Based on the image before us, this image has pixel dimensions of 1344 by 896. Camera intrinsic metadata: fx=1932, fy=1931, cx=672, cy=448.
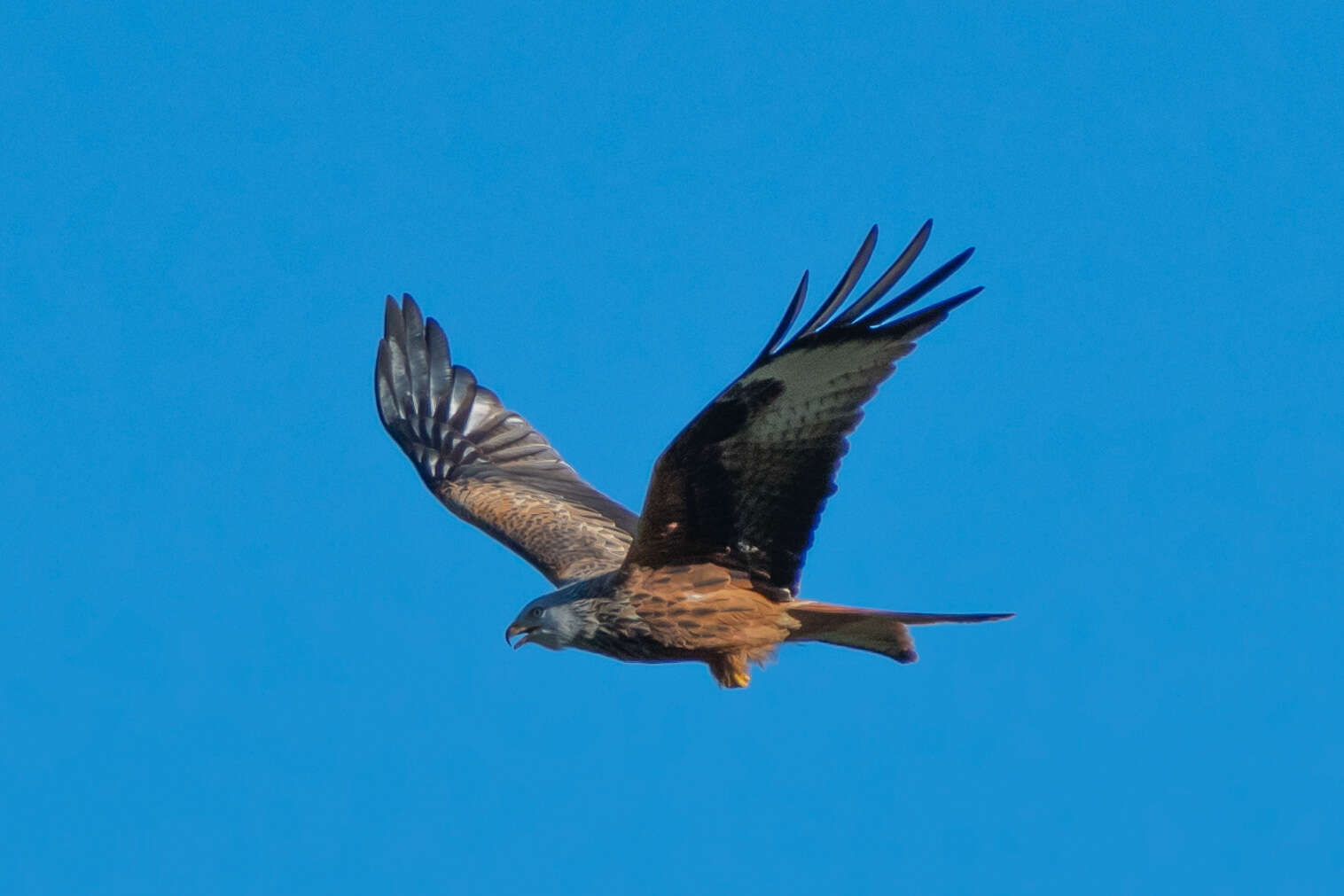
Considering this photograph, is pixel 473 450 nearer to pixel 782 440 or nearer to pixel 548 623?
pixel 548 623

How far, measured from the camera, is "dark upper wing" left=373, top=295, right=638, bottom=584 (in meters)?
9.91

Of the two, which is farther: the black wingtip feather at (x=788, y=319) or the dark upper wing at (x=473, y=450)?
the dark upper wing at (x=473, y=450)

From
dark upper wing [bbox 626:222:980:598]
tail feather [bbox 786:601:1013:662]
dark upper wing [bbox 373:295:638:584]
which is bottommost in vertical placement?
tail feather [bbox 786:601:1013:662]

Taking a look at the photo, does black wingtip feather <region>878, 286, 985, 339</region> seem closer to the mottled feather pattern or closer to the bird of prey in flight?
the bird of prey in flight

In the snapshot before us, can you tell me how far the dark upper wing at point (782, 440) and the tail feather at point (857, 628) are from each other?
0.48ft

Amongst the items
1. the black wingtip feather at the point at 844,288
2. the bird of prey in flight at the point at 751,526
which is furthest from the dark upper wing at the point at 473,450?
the black wingtip feather at the point at 844,288

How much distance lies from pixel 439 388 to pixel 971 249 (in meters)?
5.09

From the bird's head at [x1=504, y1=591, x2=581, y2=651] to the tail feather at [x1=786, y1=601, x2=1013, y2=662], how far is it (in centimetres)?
89

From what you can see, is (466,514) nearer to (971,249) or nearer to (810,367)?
(810,367)

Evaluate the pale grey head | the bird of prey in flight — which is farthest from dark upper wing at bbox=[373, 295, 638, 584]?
the pale grey head

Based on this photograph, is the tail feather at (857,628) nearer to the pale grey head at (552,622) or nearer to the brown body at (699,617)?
the brown body at (699,617)

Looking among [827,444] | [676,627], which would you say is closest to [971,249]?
[827,444]

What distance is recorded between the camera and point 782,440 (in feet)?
23.8

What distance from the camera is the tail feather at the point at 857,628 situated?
25.1 feet
